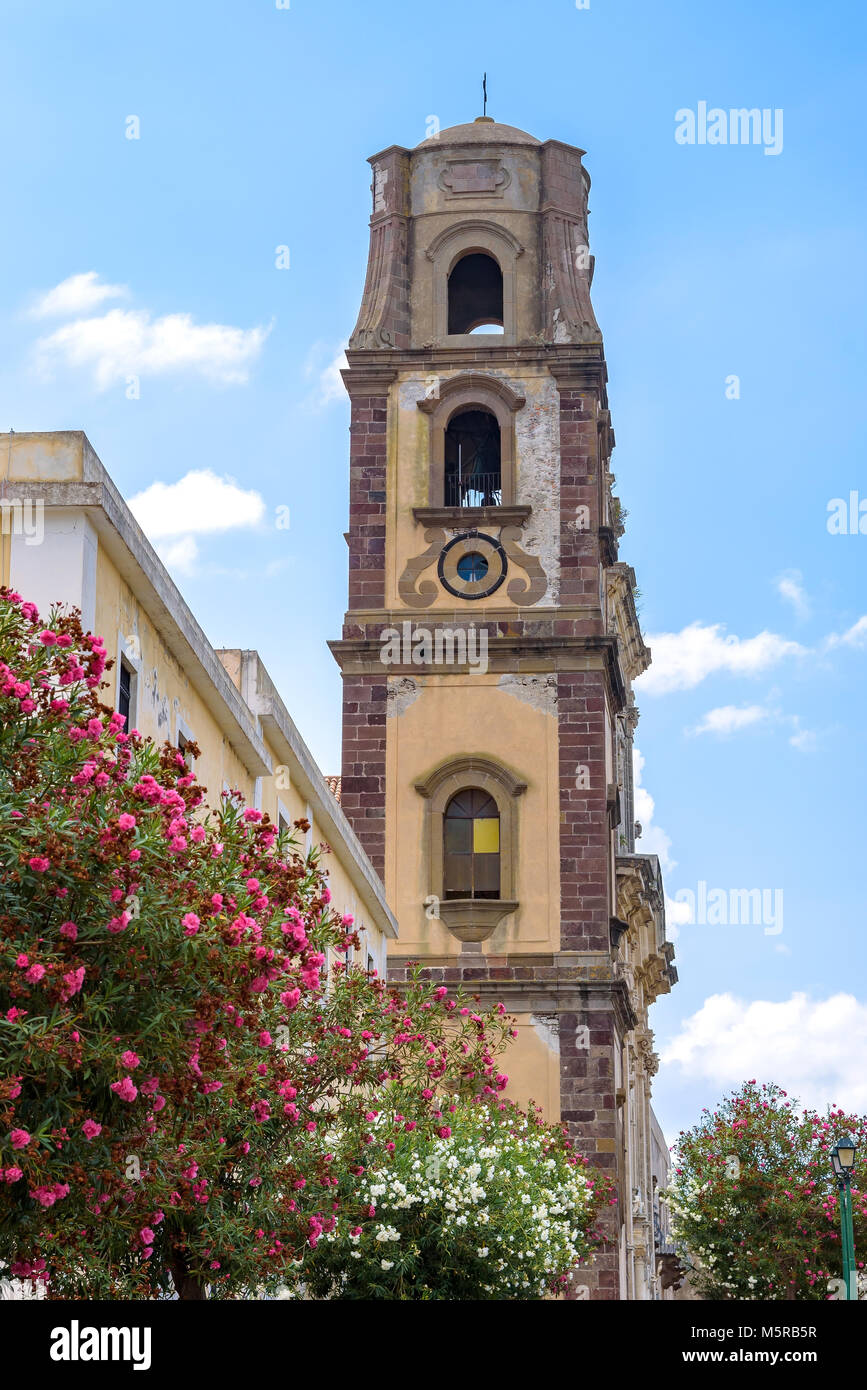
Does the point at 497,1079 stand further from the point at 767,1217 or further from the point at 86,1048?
the point at 767,1217

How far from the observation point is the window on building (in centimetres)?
2092

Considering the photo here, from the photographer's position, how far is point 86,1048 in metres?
12.1

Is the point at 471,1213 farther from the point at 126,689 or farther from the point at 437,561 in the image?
the point at 437,561

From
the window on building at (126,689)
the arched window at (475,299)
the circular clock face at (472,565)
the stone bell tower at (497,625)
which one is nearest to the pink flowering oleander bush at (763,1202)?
the stone bell tower at (497,625)

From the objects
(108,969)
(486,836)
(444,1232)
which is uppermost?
(486,836)

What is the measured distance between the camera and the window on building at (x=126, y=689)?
20.9m

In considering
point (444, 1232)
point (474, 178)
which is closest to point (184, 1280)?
point (444, 1232)

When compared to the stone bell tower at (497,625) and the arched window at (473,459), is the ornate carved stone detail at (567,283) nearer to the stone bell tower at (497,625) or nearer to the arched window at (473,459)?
the stone bell tower at (497,625)

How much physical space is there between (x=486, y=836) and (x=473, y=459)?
792 cm

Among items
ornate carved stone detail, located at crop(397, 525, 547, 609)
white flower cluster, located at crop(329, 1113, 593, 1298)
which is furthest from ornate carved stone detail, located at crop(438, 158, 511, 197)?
white flower cluster, located at crop(329, 1113, 593, 1298)

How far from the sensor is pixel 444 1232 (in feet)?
79.8
